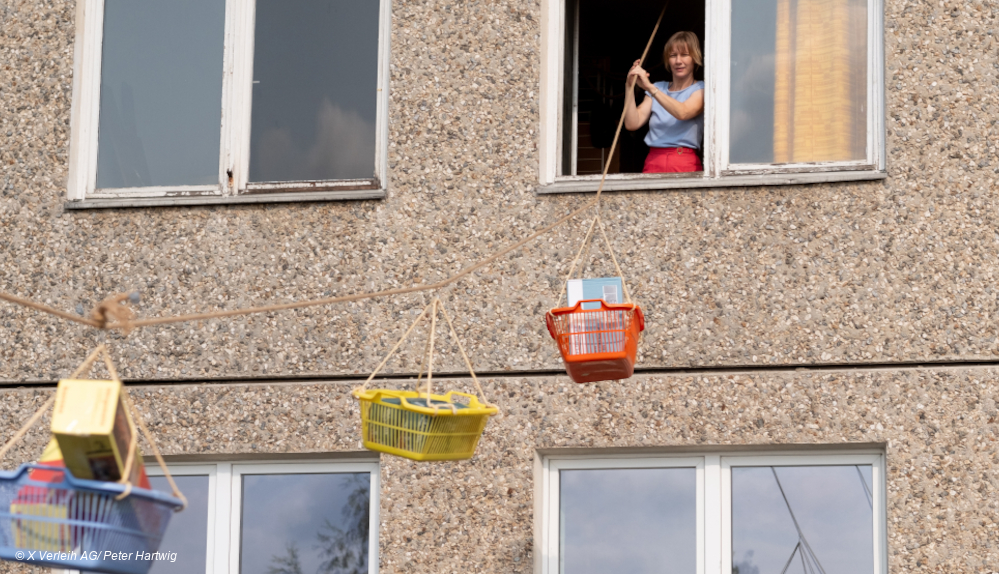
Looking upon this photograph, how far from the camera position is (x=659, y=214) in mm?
5969

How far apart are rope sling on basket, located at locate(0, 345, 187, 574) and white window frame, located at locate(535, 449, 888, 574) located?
2.29m

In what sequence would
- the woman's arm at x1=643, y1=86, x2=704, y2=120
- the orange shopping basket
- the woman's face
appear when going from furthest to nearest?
the woman's face
the woman's arm at x1=643, y1=86, x2=704, y2=120
the orange shopping basket

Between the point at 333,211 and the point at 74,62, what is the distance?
5.26ft

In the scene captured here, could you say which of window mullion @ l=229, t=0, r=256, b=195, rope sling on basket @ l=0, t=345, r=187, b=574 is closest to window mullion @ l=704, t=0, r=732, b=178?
window mullion @ l=229, t=0, r=256, b=195

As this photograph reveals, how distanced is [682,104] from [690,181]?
1.73 ft

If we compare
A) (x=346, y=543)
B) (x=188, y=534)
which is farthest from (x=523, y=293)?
(x=188, y=534)

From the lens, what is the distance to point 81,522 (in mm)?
3891

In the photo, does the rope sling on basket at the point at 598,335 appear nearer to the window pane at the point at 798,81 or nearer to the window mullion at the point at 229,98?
the window pane at the point at 798,81

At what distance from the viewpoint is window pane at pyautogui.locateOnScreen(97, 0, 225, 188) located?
6641 millimetres

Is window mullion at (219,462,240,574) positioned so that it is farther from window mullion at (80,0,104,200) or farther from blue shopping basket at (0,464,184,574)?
blue shopping basket at (0,464,184,574)

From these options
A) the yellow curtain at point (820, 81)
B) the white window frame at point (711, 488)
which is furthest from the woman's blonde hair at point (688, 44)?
the white window frame at point (711, 488)

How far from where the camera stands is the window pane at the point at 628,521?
5.86m

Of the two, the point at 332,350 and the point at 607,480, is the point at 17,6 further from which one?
the point at 607,480

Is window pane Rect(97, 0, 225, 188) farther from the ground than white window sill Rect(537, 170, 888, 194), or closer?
farther from the ground
